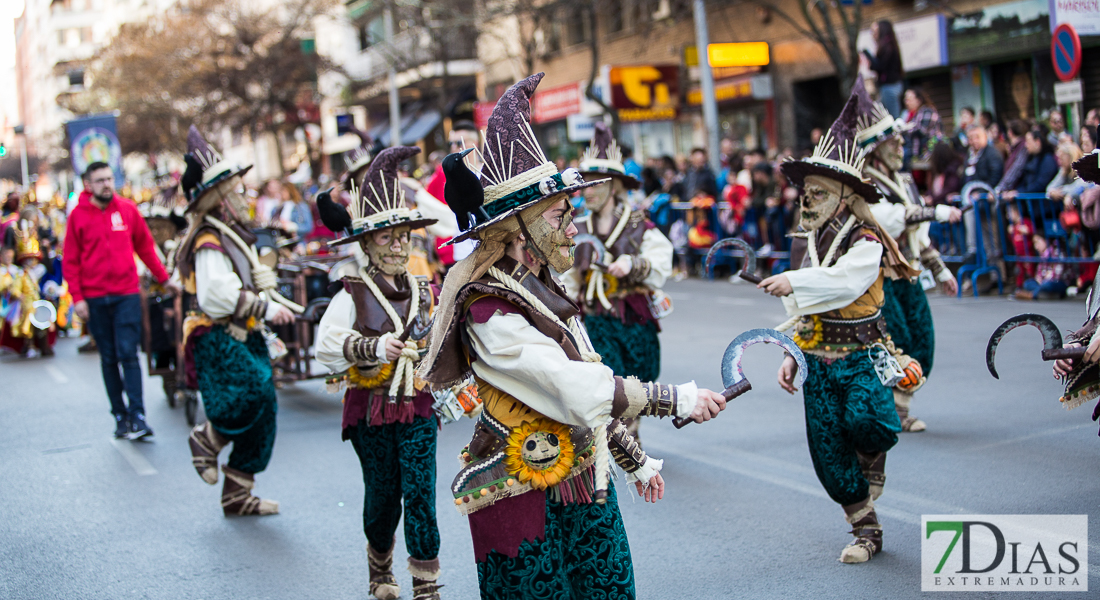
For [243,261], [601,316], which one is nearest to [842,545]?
[601,316]

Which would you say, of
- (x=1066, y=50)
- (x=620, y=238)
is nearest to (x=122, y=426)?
(x=620, y=238)

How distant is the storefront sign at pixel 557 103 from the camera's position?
29.5m

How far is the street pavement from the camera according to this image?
522cm

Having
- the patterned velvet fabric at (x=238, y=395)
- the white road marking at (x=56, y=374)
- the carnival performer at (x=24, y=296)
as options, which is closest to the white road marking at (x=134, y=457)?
the patterned velvet fabric at (x=238, y=395)

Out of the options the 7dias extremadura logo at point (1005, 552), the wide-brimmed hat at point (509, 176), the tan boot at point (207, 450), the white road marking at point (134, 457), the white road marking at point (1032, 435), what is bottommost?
the 7dias extremadura logo at point (1005, 552)

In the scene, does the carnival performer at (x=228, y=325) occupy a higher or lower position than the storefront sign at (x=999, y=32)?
lower

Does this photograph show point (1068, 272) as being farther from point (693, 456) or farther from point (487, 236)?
point (487, 236)

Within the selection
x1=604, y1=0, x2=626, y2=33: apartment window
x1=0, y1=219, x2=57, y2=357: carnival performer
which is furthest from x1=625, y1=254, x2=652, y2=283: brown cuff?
x1=604, y1=0, x2=626, y2=33: apartment window

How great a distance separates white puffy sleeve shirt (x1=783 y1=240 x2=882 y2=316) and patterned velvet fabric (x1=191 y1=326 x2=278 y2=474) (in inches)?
133

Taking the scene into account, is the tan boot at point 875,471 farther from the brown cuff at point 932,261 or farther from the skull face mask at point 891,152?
the skull face mask at point 891,152

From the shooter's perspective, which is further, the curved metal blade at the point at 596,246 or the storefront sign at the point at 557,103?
the storefront sign at the point at 557,103

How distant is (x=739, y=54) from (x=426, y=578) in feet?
61.5

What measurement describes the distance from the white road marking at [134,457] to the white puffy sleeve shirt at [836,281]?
5.15 meters

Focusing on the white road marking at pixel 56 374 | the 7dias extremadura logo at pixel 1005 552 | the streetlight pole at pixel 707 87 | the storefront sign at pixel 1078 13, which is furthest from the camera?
the streetlight pole at pixel 707 87
